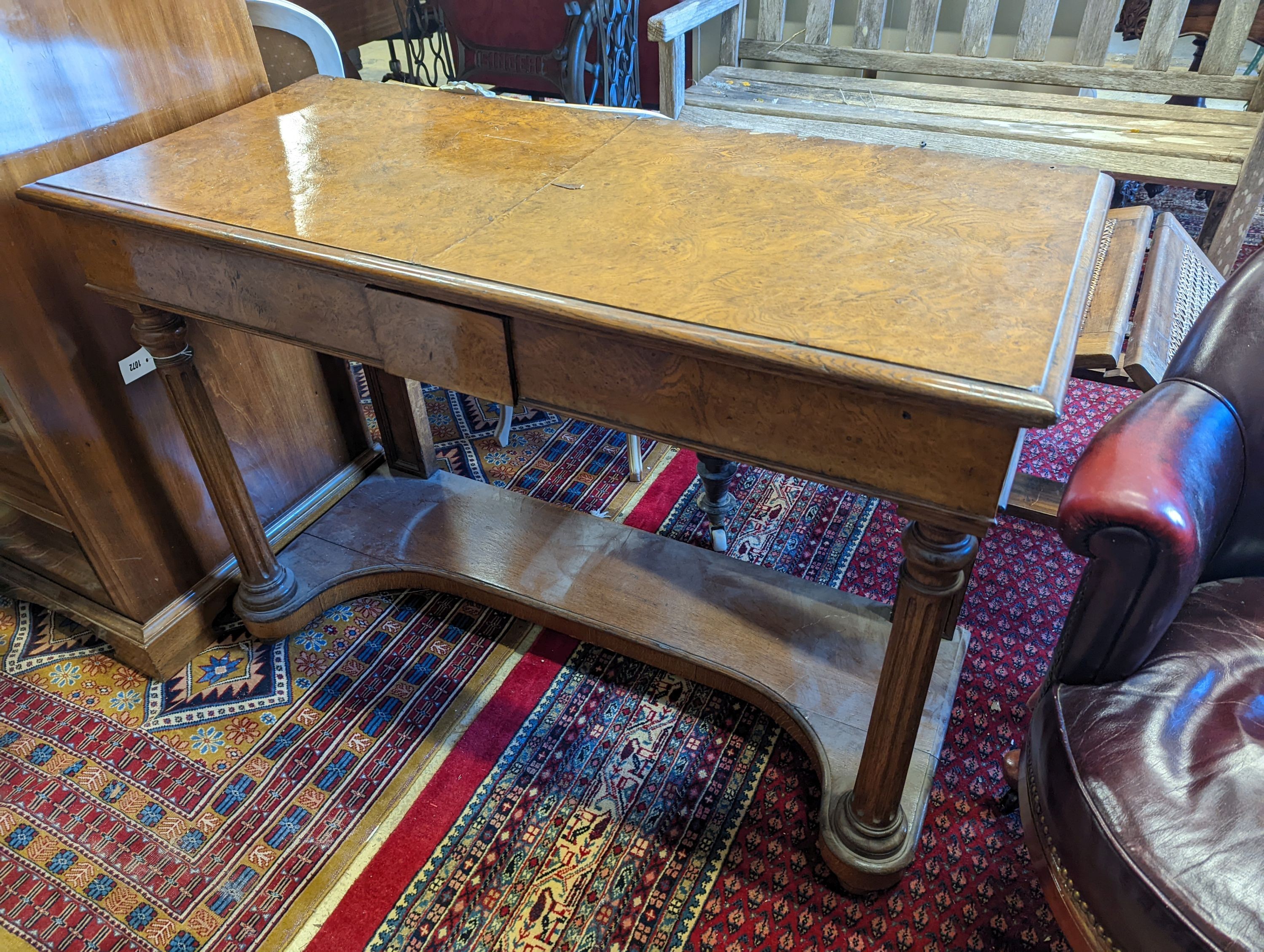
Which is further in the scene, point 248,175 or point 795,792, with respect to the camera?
point 795,792

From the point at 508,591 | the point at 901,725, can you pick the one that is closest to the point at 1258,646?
the point at 901,725

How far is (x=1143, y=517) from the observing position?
90 centimetres

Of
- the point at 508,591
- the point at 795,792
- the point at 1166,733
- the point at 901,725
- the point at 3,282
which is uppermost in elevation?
the point at 3,282

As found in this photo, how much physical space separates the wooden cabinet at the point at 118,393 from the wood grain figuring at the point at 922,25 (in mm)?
2048

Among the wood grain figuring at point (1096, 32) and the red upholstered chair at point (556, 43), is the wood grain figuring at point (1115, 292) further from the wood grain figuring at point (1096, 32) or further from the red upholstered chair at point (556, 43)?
the red upholstered chair at point (556, 43)

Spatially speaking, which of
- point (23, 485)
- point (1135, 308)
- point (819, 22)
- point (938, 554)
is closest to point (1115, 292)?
point (1135, 308)

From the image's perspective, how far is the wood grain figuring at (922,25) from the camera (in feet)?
8.53

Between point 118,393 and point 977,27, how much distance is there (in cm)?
257

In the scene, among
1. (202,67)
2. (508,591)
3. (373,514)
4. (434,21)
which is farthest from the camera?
(434,21)

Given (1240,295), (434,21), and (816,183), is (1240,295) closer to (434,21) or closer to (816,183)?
(816,183)

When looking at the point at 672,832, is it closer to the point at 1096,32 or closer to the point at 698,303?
the point at 698,303

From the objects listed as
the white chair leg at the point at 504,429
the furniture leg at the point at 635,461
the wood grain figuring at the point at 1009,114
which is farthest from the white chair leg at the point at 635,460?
the wood grain figuring at the point at 1009,114

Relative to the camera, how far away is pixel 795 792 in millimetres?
1467

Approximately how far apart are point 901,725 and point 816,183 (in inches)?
30.1
